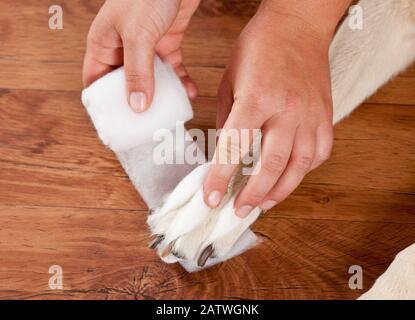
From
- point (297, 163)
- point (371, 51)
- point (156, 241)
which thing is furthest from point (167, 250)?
point (371, 51)

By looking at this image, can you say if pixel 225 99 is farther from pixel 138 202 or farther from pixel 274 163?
pixel 138 202

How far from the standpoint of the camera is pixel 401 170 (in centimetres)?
100

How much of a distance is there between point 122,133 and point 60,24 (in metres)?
0.41

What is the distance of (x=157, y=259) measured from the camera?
3.03 ft

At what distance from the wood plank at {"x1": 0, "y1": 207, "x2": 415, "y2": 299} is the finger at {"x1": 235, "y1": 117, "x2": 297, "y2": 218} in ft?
0.53

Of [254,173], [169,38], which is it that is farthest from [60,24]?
[254,173]

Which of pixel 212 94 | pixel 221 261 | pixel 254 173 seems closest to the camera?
pixel 254 173

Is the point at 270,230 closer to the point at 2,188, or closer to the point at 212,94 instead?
the point at 212,94

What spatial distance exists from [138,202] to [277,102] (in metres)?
0.32

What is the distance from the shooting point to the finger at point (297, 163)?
81cm

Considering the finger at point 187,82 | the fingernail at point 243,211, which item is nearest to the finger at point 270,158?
the fingernail at point 243,211

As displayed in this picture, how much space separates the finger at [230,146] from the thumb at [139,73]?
126 mm

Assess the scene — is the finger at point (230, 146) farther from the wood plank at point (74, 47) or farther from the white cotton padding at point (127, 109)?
the wood plank at point (74, 47)

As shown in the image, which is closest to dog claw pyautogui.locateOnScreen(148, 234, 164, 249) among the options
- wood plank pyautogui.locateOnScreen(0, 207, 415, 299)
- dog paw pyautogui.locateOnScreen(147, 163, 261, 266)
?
dog paw pyautogui.locateOnScreen(147, 163, 261, 266)
